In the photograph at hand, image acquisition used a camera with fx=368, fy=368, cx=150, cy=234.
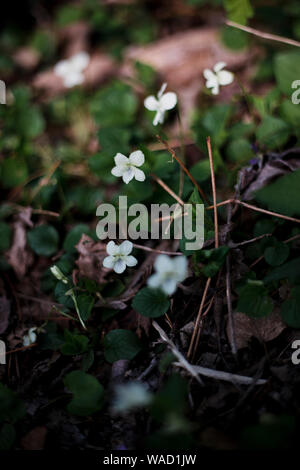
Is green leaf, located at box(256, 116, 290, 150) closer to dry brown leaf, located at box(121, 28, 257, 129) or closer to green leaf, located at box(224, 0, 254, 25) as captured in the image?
green leaf, located at box(224, 0, 254, 25)

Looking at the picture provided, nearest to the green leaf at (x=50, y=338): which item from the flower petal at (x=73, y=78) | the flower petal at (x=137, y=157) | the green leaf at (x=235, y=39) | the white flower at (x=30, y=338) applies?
the white flower at (x=30, y=338)

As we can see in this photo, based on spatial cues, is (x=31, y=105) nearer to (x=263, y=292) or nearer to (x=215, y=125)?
(x=215, y=125)

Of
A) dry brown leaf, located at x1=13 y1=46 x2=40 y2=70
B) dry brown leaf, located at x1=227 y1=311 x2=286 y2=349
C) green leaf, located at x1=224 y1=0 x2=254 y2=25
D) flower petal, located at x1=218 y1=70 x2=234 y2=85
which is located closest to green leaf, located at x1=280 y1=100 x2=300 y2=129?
flower petal, located at x1=218 y1=70 x2=234 y2=85

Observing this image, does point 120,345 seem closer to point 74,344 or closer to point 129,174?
point 74,344

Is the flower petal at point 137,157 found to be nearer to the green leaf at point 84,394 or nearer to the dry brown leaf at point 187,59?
the green leaf at point 84,394

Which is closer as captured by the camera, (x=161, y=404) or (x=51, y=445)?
(x=161, y=404)

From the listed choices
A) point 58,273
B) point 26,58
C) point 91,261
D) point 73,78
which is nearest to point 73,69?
point 73,78
